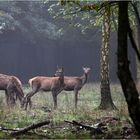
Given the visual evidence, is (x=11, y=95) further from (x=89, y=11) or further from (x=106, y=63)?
(x=89, y=11)

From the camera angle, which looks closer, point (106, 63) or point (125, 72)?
A: point (125, 72)

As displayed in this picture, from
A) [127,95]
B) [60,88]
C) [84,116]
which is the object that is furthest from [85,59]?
[127,95]

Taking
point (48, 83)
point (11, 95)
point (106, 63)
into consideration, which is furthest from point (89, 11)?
point (48, 83)

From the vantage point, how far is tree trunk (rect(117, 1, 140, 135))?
25.1 feet

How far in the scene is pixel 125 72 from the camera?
767cm

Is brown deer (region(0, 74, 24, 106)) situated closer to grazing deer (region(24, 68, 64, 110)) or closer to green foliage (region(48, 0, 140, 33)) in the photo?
grazing deer (region(24, 68, 64, 110))

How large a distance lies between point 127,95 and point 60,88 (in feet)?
36.4

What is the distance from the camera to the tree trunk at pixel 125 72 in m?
7.65

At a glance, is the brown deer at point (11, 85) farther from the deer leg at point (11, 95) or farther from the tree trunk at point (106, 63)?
the tree trunk at point (106, 63)

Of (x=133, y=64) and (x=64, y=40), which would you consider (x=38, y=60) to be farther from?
(x=133, y=64)

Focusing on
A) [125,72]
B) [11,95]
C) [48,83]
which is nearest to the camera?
[125,72]

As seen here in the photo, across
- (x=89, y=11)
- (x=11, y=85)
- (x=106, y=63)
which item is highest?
(x=89, y=11)

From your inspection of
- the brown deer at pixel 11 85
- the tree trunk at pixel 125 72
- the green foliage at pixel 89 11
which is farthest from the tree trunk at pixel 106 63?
the tree trunk at pixel 125 72

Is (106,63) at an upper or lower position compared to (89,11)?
lower
